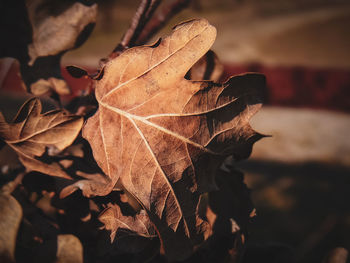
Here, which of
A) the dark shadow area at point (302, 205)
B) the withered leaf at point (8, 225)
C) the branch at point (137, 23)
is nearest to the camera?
the withered leaf at point (8, 225)

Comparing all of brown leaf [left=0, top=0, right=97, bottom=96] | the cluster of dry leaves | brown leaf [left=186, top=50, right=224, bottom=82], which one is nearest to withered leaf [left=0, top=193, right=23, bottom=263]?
the cluster of dry leaves

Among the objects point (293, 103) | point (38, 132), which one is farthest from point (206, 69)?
point (293, 103)

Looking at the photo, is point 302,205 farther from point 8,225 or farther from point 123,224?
point 8,225

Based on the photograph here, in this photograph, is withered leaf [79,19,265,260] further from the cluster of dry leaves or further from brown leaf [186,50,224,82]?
brown leaf [186,50,224,82]

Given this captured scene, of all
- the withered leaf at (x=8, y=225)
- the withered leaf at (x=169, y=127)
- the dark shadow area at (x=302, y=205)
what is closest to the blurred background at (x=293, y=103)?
the dark shadow area at (x=302, y=205)

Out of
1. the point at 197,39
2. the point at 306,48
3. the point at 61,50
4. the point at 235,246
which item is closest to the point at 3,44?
the point at 61,50

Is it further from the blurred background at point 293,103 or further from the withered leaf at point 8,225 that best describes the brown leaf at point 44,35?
the withered leaf at point 8,225

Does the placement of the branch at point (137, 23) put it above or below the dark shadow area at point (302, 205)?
above
